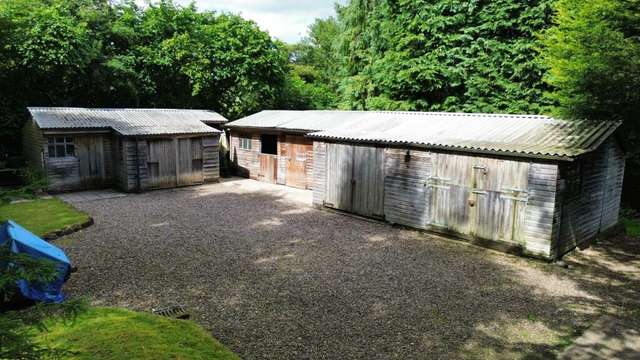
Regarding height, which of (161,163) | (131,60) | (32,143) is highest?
(131,60)

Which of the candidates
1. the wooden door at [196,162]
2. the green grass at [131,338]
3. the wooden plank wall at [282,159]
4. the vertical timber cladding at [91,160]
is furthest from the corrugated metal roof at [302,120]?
the green grass at [131,338]

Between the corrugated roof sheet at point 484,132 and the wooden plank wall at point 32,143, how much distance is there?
12951 mm

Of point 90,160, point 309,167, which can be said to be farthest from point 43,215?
point 309,167

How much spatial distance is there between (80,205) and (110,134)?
510 centimetres

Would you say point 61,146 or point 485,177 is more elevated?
point 61,146

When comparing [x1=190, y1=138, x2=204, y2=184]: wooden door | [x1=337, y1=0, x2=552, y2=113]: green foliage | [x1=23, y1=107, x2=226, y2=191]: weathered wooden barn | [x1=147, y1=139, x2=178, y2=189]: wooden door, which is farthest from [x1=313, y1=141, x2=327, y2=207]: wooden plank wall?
[x1=337, y1=0, x2=552, y2=113]: green foliage

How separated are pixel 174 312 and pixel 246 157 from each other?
17.9 metres

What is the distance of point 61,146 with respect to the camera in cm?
2019

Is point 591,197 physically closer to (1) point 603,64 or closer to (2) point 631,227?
(2) point 631,227

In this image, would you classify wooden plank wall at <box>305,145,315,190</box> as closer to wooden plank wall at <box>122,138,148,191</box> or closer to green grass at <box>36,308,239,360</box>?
wooden plank wall at <box>122,138,148,191</box>

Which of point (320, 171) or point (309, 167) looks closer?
point (320, 171)

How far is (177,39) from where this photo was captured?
30281 millimetres

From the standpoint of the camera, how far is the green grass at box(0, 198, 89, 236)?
13966mm

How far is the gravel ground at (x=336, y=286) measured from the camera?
7.74 meters
